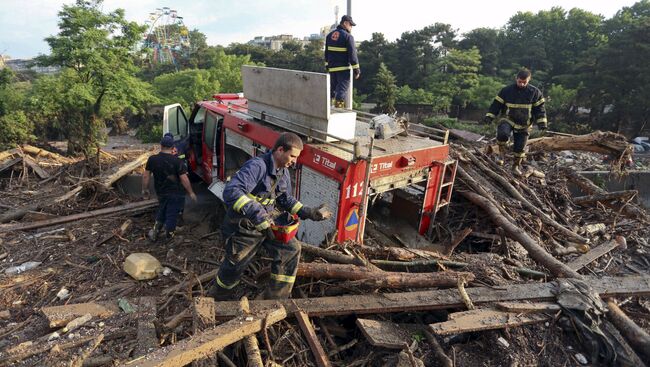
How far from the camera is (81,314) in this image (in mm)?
3551

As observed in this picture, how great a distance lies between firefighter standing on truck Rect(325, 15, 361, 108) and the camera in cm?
665

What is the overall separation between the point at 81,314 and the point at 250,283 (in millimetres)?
1572

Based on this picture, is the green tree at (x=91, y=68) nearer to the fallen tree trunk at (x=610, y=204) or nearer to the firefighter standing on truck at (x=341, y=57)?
the firefighter standing on truck at (x=341, y=57)

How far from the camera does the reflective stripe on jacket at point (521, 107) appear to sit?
23.1 feet

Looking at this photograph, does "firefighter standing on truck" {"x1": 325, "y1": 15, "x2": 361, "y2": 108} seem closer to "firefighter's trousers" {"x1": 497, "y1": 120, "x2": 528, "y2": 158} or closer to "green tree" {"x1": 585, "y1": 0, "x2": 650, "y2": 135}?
"firefighter's trousers" {"x1": 497, "y1": 120, "x2": 528, "y2": 158}

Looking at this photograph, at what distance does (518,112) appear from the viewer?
23.3ft

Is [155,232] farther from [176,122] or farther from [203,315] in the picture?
[203,315]

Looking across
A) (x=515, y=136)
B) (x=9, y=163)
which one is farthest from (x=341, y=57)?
(x=9, y=163)

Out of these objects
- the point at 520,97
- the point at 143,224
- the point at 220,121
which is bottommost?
the point at 143,224

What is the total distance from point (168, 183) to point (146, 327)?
270 centimetres

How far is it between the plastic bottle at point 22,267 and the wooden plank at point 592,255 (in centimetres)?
696

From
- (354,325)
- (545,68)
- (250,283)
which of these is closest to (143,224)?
(250,283)

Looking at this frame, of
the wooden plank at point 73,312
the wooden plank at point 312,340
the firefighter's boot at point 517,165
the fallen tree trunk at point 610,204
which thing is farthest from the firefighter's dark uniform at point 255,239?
the fallen tree trunk at point 610,204

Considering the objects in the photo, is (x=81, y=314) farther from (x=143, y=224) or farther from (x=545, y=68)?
(x=545, y=68)
